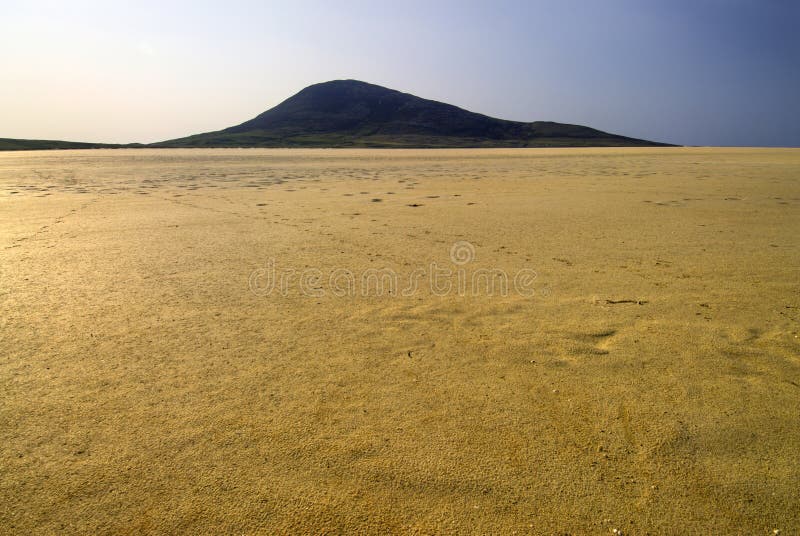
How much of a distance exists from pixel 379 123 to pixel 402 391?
97.2 meters

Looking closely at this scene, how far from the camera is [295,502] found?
170 centimetres

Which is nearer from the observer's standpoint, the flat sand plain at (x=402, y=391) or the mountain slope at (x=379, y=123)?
the flat sand plain at (x=402, y=391)

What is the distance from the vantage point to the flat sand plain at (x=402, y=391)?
1685 millimetres

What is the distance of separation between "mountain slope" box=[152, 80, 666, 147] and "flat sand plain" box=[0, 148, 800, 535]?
71.4 meters

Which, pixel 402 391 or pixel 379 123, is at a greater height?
pixel 379 123

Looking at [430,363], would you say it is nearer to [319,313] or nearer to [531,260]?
[319,313]

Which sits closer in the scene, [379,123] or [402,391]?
[402,391]

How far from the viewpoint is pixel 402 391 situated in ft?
7.86

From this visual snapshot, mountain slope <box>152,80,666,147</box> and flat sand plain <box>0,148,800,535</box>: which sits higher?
mountain slope <box>152,80,666,147</box>

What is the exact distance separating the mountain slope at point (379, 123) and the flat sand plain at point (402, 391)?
71.4m

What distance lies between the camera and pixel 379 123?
3730 inches

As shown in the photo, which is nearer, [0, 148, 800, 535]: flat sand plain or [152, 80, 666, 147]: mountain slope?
[0, 148, 800, 535]: flat sand plain

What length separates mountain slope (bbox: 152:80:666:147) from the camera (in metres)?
77.9

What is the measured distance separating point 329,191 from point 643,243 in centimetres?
706
